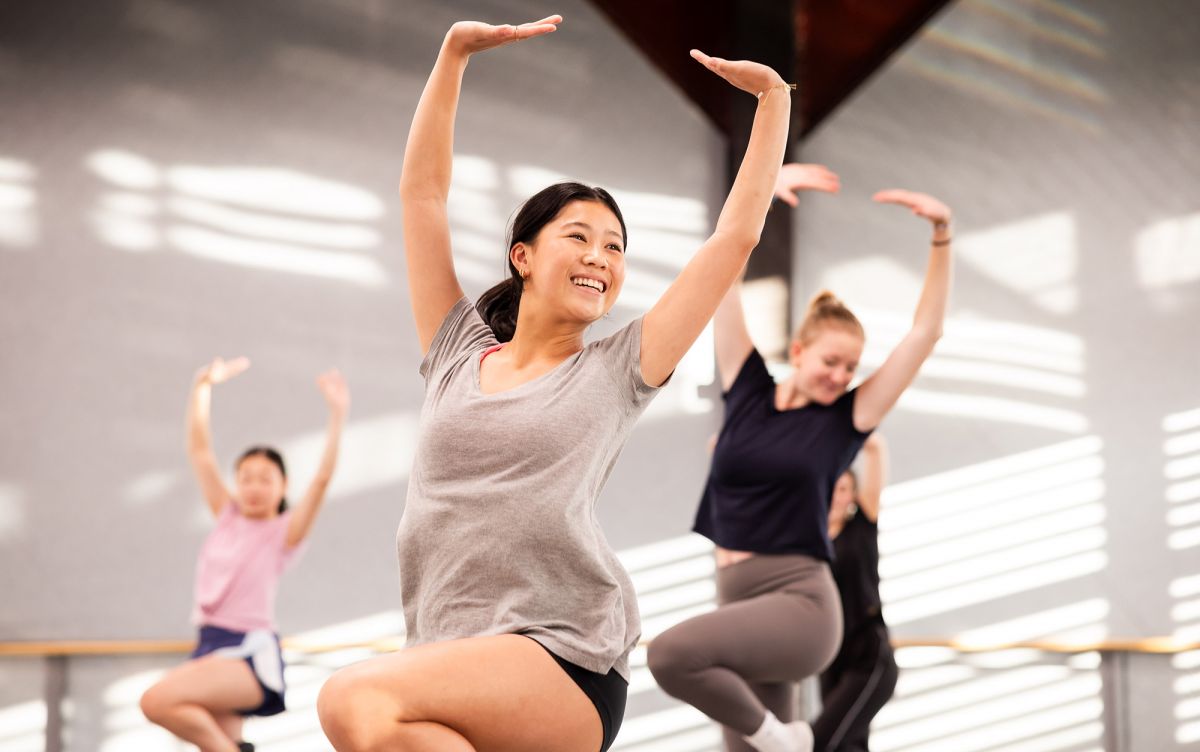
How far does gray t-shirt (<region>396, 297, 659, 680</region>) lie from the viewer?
140cm

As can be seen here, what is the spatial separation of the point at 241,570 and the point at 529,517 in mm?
2810

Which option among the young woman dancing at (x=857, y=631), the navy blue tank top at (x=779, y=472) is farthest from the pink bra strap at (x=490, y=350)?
the young woman dancing at (x=857, y=631)

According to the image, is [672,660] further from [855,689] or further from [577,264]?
[577,264]

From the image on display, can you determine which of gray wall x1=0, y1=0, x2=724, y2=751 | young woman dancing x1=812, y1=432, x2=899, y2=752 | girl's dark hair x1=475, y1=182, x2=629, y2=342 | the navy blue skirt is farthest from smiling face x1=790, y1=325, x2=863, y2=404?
gray wall x1=0, y1=0, x2=724, y2=751

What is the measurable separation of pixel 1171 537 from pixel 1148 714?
0.71 metres

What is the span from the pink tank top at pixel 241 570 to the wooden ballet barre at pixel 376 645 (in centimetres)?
100

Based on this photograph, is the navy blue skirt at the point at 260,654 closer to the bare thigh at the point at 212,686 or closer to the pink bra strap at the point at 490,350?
the bare thigh at the point at 212,686

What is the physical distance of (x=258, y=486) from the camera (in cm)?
403

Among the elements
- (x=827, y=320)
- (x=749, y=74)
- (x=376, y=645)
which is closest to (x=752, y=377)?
(x=827, y=320)

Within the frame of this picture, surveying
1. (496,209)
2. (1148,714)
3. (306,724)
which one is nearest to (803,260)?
(496,209)

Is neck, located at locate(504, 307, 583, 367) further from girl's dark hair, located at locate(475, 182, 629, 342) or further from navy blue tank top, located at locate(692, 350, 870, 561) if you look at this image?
navy blue tank top, located at locate(692, 350, 870, 561)

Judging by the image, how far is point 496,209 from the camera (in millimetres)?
5484

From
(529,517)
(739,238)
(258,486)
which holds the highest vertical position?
(739,238)

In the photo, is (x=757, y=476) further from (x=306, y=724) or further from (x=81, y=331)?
(x=81, y=331)
